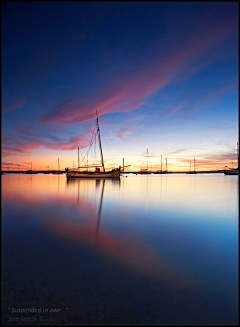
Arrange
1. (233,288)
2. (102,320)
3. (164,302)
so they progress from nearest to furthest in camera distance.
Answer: (102,320)
(164,302)
(233,288)

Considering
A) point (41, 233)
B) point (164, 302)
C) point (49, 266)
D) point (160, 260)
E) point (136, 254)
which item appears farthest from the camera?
point (41, 233)

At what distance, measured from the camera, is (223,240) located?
27.3 feet

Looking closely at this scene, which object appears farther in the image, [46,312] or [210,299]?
[210,299]

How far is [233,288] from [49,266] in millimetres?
5194

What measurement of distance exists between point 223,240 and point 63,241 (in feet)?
23.5

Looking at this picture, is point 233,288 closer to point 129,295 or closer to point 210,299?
point 210,299

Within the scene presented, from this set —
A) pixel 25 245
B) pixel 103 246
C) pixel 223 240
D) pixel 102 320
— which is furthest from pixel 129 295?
pixel 223 240

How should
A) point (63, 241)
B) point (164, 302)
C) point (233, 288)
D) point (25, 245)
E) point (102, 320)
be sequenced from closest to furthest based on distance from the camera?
point (102, 320) < point (164, 302) < point (233, 288) < point (25, 245) < point (63, 241)

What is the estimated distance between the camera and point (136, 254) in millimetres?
6660

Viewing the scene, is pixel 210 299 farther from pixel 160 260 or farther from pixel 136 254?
pixel 136 254

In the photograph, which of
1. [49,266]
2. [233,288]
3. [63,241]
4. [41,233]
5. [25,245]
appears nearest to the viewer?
[233,288]

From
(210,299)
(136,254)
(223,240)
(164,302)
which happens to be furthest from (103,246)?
(223,240)

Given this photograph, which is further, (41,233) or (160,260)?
(41,233)

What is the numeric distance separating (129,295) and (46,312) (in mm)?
1822
